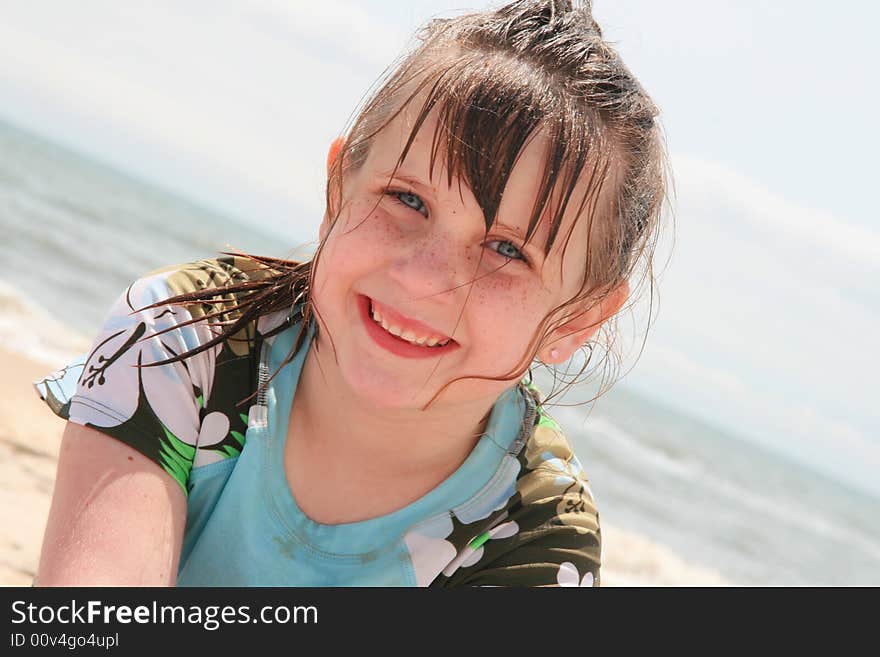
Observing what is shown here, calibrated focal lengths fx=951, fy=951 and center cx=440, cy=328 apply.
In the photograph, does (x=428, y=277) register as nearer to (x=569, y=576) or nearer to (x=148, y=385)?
(x=148, y=385)

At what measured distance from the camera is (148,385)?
74.0 inches

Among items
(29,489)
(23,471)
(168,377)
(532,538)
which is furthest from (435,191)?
(23,471)

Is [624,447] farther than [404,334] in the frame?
Yes

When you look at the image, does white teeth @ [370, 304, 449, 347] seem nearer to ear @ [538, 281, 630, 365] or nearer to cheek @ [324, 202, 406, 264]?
cheek @ [324, 202, 406, 264]

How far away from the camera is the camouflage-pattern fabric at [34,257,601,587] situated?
1866 mm

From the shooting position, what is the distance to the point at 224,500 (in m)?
1.97

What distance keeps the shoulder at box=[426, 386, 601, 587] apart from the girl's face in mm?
292

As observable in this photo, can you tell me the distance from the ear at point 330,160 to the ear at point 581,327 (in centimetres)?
52

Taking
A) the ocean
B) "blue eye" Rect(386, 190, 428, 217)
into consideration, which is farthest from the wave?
"blue eye" Rect(386, 190, 428, 217)

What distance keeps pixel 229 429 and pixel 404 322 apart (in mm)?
450
